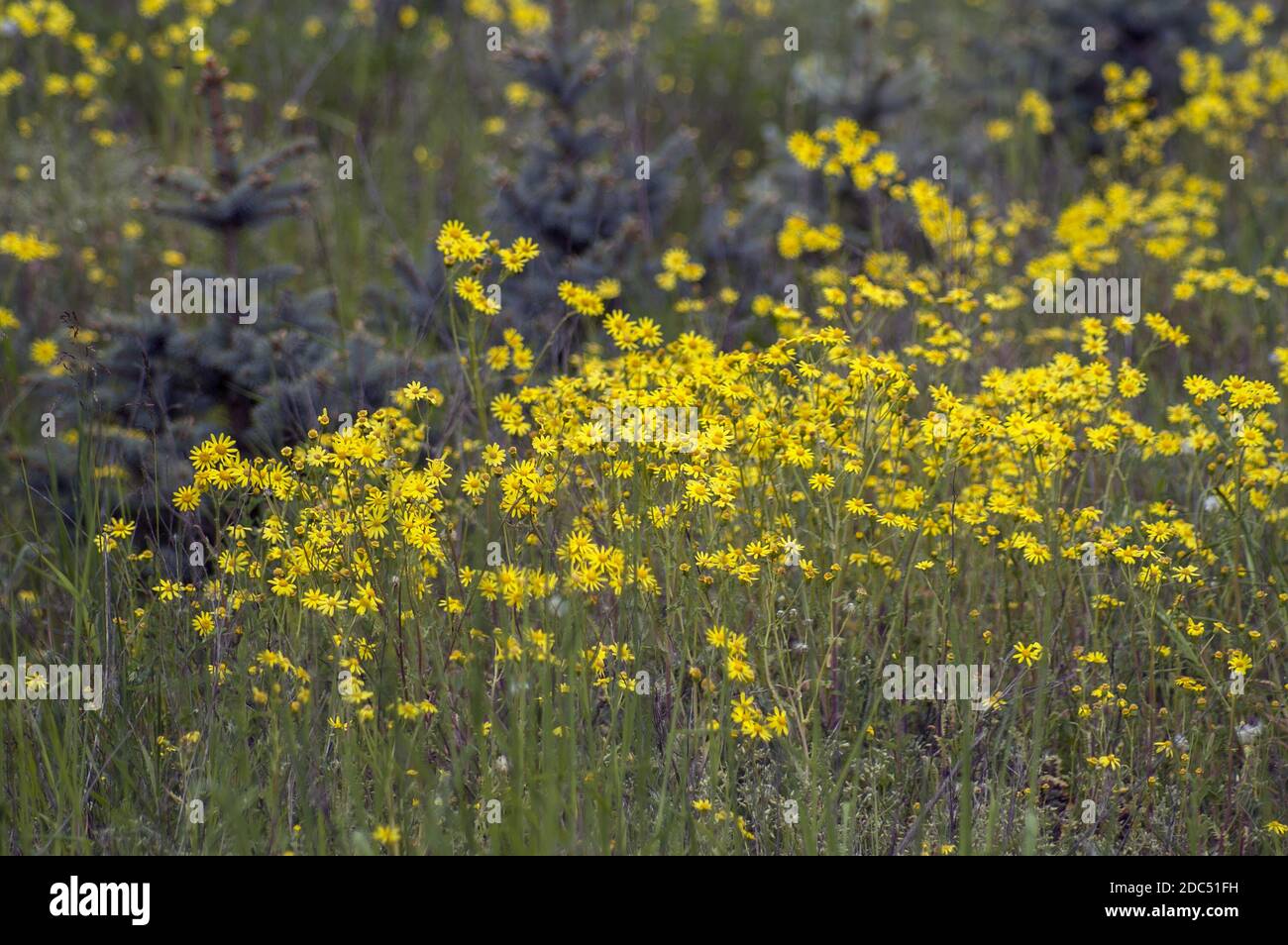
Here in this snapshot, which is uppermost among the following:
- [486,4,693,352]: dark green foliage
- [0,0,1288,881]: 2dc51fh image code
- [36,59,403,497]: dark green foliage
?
[486,4,693,352]: dark green foliage

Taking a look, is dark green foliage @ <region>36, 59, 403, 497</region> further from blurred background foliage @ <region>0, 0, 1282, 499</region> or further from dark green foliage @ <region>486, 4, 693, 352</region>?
dark green foliage @ <region>486, 4, 693, 352</region>

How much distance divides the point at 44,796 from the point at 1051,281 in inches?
142

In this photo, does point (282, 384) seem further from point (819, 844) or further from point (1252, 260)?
point (1252, 260)

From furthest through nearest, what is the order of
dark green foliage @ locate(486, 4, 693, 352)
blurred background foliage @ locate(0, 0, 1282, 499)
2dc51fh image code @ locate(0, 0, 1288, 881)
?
dark green foliage @ locate(486, 4, 693, 352) < blurred background foliage @ locate(0, 0, 1282, 499) < 2dc51fh image code @ locate(0, 0, 1288, 881)

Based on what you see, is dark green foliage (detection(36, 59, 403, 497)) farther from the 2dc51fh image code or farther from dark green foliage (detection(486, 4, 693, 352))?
dark green foliage (detection(486, 4, 693, 352))

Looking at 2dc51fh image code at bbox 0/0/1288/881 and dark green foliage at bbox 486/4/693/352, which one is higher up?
dark green foliage at bbox 486/4/693/352

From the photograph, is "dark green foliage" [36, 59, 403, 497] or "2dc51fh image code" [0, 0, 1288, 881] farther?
"dark green foliage" [36, 59, 403, 497]

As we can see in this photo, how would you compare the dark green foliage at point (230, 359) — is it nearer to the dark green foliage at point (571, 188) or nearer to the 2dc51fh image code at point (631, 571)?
the 2dc51fh image code at point (631, 571)

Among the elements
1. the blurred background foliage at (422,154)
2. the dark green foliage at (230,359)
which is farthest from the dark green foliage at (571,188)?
the dark green foliage at (230,359)

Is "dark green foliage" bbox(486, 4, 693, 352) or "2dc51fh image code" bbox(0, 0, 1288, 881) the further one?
"dark green foliage" bbox(486, 4, 693, 352)

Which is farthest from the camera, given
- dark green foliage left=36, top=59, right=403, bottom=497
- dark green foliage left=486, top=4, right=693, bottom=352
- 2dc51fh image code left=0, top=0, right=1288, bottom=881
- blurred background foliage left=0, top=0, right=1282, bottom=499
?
dark green foliage left=486, top=4, right=693, bottom=352

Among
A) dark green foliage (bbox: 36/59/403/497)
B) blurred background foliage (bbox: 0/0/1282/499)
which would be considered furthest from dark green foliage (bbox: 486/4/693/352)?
dark green foliage (bbox: 36/59/403/497)

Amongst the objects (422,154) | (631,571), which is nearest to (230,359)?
(631,571)
